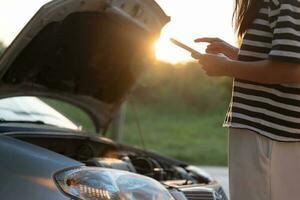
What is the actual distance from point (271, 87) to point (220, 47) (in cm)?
41

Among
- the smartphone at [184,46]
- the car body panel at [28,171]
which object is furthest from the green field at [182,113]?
the smartphone at [184,46]

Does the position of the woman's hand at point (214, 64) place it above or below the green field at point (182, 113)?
above

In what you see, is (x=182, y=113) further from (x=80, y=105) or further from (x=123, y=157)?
(x=123, y=157)

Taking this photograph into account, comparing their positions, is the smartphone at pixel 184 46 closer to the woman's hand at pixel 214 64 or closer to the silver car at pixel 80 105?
the woman's hand at pixel 214 64

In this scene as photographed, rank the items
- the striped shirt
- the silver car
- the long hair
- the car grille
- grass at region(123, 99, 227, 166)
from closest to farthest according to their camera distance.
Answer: the striped shirt, the long hair, the silver car, the car grille, grass at region(123, 99, 227, 166)

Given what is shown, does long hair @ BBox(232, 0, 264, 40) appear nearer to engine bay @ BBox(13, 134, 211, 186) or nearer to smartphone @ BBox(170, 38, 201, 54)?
smartphone @ BBox(170, 38, 201, 54)

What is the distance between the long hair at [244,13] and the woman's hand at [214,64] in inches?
5.9

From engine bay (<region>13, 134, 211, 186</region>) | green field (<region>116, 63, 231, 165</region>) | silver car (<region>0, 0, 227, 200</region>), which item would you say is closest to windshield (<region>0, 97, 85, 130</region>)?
silver car (<region>0, 0, 227, 200</region>)

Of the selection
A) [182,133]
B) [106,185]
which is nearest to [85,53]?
[106,185]

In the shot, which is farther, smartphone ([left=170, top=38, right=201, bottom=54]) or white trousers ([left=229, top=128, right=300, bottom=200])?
smartphone ([left=170, top=38, right=201, bottom=54])

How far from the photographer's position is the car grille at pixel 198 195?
3174 mm

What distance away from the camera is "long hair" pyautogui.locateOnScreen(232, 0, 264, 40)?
2.40m

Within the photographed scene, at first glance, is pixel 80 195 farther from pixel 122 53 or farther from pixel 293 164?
pixel 122 53

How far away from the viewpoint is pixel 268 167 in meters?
2.37
